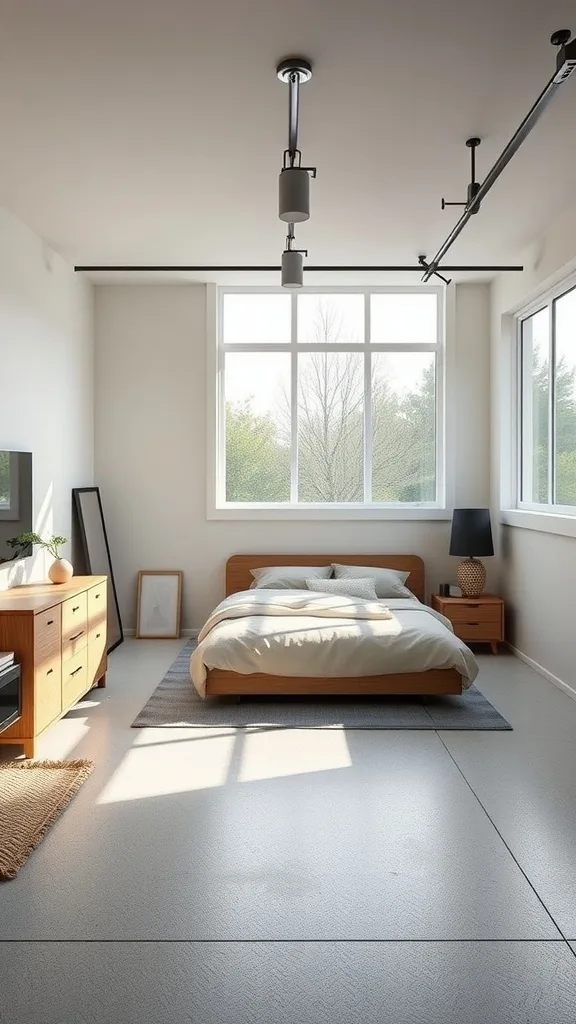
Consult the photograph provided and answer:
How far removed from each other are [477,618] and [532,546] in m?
0.77

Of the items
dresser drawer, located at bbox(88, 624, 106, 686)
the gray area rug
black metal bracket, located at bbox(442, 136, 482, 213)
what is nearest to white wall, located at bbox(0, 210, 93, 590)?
dresser drawer, located at bbox(88, 624, 106, 686)

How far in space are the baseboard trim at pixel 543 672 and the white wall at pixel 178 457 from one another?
39.3 inches

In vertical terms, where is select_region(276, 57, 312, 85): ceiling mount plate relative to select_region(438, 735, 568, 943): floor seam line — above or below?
above

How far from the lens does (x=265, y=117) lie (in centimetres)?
368

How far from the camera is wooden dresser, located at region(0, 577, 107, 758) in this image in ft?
12.9

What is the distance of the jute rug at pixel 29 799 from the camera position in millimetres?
2900

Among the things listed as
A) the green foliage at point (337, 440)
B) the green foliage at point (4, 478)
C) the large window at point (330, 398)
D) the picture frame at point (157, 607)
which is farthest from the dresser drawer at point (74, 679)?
the green foliage at point (337, 440)

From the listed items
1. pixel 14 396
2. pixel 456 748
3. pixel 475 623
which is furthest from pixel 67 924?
pixel 475 623

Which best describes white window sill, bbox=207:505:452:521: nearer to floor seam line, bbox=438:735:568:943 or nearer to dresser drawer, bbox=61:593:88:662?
dresser drawer, bbox=61:593:88:662

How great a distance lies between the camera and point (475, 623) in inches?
247

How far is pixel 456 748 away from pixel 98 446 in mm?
4222

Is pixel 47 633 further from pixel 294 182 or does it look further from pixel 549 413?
pixel 549 413

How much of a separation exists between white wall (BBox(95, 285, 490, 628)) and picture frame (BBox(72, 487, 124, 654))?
22cm

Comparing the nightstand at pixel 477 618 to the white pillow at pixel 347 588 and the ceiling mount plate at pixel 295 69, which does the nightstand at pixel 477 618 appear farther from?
the ceiling mount plate at pixel 295 69
